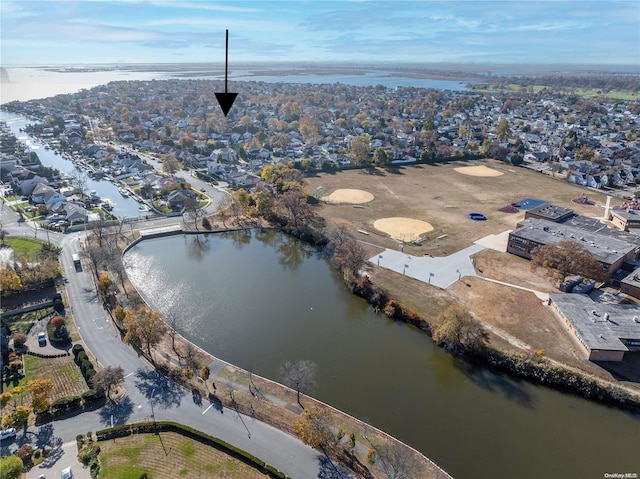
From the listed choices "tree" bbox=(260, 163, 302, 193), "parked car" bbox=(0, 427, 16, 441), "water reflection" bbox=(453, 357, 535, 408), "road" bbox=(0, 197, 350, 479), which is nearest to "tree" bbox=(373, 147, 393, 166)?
"tree" bbox=(260, 163, 302, 193)

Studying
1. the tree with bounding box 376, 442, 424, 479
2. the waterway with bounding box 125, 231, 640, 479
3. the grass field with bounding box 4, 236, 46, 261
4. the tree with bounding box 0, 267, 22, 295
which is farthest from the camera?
the grass field with bounding box 4, 236, 46, 261

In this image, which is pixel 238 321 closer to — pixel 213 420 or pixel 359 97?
pixel 213 420

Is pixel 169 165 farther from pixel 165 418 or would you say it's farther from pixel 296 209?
pixel 165 418

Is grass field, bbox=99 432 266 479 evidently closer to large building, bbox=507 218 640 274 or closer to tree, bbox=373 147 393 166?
large building, bbox=507 218 640 274

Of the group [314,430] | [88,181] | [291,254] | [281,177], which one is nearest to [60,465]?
[314,430]

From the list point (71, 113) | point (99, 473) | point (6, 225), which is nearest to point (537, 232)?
point (99, 473)

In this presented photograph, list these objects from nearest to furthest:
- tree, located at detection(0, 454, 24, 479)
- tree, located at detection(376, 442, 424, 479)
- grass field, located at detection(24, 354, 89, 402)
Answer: tree, located at detection(0, 454, 24, 479) < tree, located at detection(376, 442, 424, 479) < grass field, located at detection(24, 354, 89, 402)
